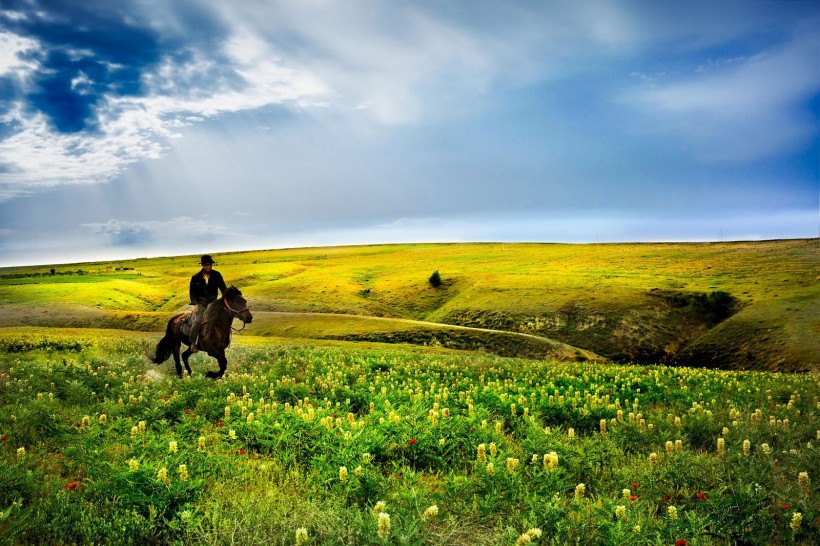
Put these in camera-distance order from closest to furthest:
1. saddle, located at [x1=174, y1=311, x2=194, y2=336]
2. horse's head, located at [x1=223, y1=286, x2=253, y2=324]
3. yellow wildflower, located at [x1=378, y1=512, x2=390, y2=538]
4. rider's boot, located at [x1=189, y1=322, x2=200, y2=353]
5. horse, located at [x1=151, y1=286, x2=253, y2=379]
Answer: yellow wildflower, located at [x1=378, y1=512, x2=390, y2=538], horse's head, located at [x1=223, y1=286, x2=253, y2=324], horse, located at [x1=151, y1=286, x2=253, y2=379], rider's boot, located at [x1=189, y1=322, x2=200, y2=353], saddle, located at [x1=174, y1=311, x2=194, y2=336]

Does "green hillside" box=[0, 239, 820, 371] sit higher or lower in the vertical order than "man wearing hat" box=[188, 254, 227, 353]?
lower

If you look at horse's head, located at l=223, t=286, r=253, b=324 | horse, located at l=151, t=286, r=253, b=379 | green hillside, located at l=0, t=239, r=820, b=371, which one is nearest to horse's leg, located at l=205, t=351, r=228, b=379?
horse, located at l=151, t=286, r=253, b=379

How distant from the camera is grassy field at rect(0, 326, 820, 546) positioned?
6281 millimetres

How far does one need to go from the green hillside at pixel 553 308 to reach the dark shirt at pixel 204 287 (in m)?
37.3

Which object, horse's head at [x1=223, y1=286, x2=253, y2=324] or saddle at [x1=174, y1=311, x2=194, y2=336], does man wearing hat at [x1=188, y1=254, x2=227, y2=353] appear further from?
saddle at [x1=174, y1=311, x2=194, y2=336]

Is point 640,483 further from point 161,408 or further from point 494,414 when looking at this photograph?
point 161,408

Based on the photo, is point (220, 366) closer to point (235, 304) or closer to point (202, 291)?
point (235, 304)

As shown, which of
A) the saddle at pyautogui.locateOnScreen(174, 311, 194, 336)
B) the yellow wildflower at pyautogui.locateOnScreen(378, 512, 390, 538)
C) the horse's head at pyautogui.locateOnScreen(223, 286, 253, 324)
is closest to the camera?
the yellow wildflower at pyautogui.locateOnScreen(378, 512, 390, 538)

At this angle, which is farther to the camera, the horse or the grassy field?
the horse

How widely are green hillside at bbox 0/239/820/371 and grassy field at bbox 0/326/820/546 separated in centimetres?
4163

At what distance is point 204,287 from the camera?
19312mm

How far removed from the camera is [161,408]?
42.1ft

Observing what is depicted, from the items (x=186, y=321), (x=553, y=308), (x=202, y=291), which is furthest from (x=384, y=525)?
(x=553, y=308)

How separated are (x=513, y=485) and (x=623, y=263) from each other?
119933 mm
